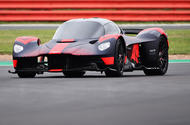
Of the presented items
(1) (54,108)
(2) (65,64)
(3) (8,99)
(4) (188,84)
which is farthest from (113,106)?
(2) (65,64)

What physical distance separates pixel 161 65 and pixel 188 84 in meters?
3.11

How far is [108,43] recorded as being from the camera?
12.4 metres

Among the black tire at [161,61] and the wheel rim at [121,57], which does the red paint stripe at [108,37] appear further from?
the black tire at [161,61]

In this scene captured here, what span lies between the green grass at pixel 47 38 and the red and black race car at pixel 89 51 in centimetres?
1030

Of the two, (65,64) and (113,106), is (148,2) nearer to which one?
(65,64)

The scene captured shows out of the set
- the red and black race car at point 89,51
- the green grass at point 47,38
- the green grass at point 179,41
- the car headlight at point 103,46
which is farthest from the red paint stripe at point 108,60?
the green grass at point 47,38

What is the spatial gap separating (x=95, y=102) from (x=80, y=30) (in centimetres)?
495

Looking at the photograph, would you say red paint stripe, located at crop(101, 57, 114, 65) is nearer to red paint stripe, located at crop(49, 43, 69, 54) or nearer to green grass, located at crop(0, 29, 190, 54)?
red paint stripe, located at crop(49, 43, 69, 54)

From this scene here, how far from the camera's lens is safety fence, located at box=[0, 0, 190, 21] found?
3019 cm

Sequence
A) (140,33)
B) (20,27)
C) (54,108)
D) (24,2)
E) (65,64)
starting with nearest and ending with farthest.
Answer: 1. (54,108)
2. (65,64)
3. (140,33)
4. (20,27)
5. (24,2)

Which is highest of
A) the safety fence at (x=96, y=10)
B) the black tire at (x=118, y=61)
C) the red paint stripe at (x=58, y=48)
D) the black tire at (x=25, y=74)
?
the red paint stripe at (x=58, y=48)

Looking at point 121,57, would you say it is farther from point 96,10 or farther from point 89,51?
point 96,10

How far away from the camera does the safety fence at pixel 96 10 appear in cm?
3019

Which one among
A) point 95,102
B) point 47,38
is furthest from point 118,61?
point 47,38
